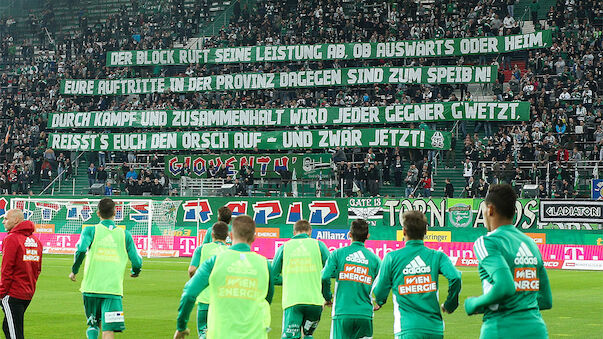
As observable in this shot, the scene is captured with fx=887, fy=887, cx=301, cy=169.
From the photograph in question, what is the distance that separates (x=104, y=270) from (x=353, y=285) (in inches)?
147

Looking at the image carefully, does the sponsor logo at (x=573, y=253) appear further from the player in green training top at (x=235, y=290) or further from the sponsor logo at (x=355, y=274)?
the player in green training top at (x=235, y=290)

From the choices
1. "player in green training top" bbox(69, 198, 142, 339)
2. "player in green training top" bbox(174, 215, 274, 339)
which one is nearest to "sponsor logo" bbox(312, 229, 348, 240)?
"player in green training top" bbox(69, 198, 142, 339)

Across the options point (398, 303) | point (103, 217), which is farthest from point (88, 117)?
point (398, 303)

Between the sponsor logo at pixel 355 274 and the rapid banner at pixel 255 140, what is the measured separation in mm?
33035

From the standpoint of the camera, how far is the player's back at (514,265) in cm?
669

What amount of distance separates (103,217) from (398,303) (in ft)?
17.1

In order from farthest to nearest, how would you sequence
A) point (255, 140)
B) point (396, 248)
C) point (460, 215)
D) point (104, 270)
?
1. point (255, 140)
2. point (460, 215)
3. point (396, 248)
4. point (104, 270)

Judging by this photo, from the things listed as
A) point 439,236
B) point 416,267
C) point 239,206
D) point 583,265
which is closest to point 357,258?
point 416,267

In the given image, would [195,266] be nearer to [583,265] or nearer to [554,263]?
A: [554,263]

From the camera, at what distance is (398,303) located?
9.00 m

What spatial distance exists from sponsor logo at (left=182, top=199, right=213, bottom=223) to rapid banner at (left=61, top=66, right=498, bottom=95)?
1163 centimetres

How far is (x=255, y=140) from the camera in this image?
4869cm

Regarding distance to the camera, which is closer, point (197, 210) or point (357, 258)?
point (357, 258)

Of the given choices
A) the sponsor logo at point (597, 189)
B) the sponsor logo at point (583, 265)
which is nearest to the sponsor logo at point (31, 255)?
the sponsor logo at point (583, 265)
